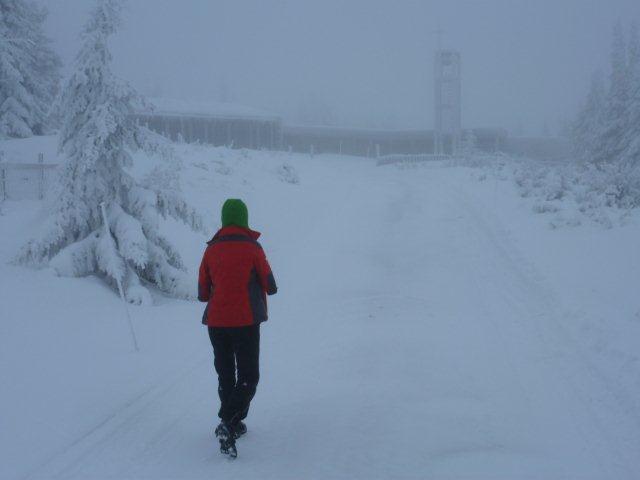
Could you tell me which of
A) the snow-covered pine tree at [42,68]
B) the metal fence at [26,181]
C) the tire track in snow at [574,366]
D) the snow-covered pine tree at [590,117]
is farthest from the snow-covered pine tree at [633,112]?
the snow-covered pine tree at [42,68]

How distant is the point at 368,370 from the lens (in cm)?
754

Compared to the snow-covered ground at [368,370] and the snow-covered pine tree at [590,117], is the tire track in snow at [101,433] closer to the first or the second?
the snow-covered ground at [368,370]

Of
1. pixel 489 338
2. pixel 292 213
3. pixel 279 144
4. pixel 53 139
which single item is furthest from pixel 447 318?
pixel 279 144

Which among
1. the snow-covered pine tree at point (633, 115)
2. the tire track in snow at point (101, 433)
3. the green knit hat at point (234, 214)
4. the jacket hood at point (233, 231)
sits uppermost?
the snow-covered pine tree at point (633, 115)

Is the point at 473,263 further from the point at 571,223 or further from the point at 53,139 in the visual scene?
the point at 53,139

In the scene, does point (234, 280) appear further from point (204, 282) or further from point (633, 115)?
point (633, 115)

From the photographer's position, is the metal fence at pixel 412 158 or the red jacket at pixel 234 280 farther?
the metal fence at pixel 412 158

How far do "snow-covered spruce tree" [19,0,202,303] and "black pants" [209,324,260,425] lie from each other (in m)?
5.73

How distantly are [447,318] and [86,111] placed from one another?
764 centimetres

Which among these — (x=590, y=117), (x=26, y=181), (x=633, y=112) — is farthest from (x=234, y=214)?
(x=590, y=117)

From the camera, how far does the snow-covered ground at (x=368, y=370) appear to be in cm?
524

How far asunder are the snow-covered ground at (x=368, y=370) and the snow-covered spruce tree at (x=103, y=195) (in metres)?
0.48

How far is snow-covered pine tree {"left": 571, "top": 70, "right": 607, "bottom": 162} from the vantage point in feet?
195

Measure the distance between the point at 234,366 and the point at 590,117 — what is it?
2605 inches
